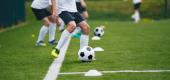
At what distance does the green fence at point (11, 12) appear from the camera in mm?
24809

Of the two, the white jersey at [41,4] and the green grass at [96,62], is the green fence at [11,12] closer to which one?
the white jersey at [41,4]

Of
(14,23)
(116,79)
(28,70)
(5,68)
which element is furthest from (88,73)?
(14,23)

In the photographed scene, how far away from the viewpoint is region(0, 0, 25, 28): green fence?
2481 centimetres

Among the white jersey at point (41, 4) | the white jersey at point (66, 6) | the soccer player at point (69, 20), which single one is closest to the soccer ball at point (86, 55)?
the soccer player at point (69, 20)

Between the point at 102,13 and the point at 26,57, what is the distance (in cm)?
3186

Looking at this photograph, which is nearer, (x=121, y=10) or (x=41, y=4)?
(x=41, y=4)

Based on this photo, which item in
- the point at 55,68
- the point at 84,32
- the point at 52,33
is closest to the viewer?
the point at 55,68

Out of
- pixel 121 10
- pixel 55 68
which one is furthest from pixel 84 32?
pixel 121 10

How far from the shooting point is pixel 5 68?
33.6 ft

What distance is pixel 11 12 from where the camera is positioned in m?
27.4

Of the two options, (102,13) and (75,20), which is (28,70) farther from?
(102,13)

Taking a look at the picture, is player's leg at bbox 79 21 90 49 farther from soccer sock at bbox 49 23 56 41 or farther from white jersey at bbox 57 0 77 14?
soccer sock at bbox 49 23 56 41

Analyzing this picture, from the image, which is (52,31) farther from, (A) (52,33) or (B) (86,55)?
(B) (86,55)

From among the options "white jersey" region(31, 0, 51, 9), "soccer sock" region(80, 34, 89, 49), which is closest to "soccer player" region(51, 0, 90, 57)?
"soccer sock" region(80, 34, 89, 49)
